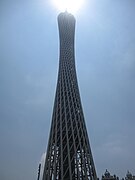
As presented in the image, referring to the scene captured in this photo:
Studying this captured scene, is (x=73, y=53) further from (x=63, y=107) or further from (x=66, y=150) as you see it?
(x=66, y=150)

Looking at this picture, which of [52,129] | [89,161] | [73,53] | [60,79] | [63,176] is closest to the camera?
[63,176]

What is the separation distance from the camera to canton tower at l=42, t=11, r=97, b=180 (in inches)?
913

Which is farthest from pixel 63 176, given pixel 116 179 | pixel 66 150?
pixel 116 179

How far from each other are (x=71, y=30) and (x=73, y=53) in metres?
5.57

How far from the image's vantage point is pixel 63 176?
22.4 m

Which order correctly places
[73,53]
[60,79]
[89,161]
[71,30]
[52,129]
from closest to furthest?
1. [89,161]
2. [52,129]
3. [60,79]
4. [73,53]
5. [71,30]

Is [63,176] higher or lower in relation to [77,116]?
lower

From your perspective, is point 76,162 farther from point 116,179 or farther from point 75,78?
point 116,179

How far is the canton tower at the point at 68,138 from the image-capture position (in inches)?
913

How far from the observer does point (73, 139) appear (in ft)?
81.8

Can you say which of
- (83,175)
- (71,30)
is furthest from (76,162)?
(71,30)

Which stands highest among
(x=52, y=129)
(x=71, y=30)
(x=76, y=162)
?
(x=71, y=30)

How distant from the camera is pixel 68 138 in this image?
25.2 metres

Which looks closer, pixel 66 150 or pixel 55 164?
pixel 55 164
